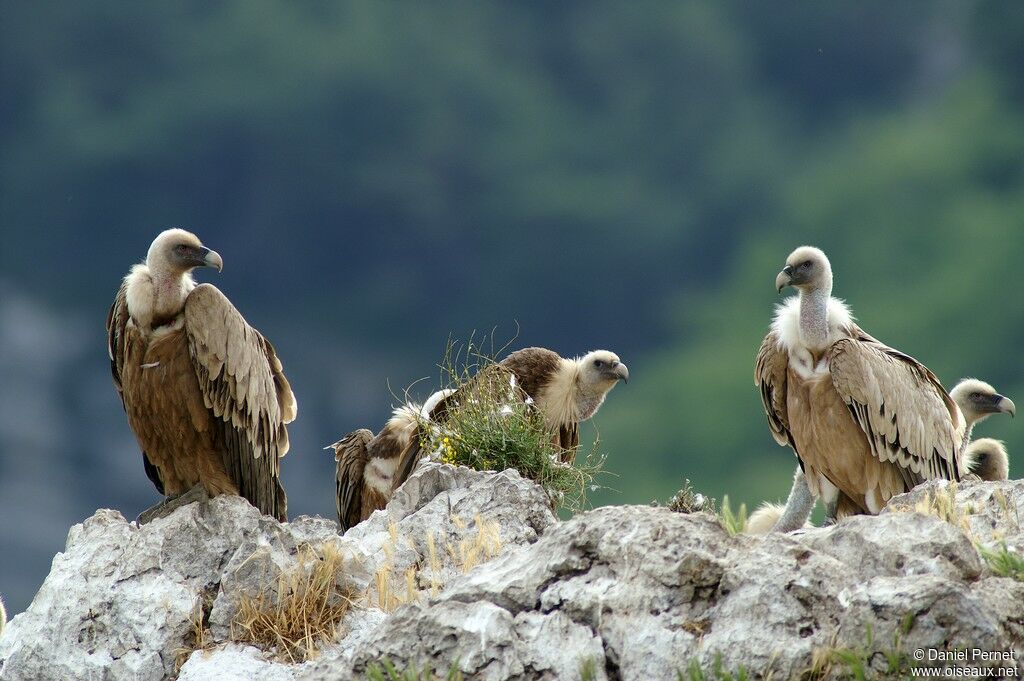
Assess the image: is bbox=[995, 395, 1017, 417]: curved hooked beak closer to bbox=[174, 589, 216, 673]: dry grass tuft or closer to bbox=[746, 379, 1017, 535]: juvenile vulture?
bbox=[746, 379, 1017, 535]: juvenile vulture

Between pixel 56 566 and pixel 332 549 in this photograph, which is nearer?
pixel 332 549

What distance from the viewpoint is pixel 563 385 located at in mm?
12508

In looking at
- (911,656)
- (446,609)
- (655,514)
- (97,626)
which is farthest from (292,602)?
(911,656)

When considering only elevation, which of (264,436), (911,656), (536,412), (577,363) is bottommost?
(911,656)

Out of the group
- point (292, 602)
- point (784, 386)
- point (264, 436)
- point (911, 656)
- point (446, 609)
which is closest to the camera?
point (911, 656)

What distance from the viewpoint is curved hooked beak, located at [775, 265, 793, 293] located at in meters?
10.4

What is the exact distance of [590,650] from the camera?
19.3 ft

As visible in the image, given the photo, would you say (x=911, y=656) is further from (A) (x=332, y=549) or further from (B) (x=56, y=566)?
(B) (x=56, y=566)

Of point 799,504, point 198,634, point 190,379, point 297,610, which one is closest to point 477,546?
point 297,610

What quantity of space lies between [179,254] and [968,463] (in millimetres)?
7696

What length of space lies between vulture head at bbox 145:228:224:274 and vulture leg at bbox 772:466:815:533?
489 cm

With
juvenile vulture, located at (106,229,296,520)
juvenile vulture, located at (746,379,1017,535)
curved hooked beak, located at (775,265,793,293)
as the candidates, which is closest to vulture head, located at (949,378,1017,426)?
juvenile vulture, located at (746,379,1017,535)

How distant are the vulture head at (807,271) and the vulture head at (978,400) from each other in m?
2.77

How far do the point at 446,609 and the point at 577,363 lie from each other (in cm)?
721
